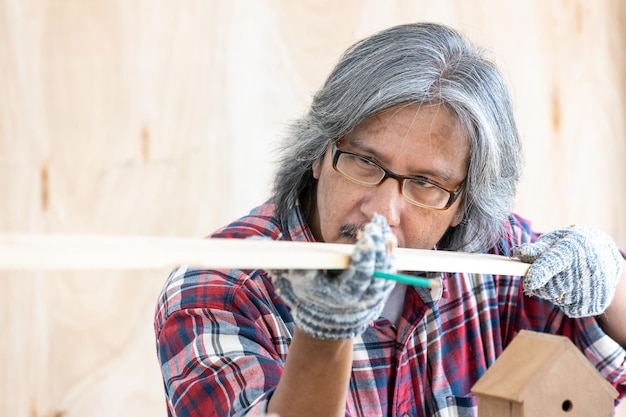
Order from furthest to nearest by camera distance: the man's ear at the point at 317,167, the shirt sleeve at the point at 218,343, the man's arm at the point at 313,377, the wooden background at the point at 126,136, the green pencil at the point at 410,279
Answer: the wooden background at the point at 126,136
the man's ear at the point at 317,167
the shirt sleeve at the point at 218,343
the man's arm at the point at 313,377
the green pencil at the point at 410,279

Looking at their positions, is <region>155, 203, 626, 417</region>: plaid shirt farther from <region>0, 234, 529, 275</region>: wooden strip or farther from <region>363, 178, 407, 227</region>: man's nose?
<region>0, 234, 529, 275</region>: wooden strip

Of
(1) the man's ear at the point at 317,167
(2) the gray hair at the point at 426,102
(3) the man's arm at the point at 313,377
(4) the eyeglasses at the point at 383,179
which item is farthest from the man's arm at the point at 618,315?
(3) the man's arm at the point at 313,377

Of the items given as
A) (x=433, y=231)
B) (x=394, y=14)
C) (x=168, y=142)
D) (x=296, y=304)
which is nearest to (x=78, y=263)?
(x=296, y=304)

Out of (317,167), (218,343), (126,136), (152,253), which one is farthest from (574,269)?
(126,136)

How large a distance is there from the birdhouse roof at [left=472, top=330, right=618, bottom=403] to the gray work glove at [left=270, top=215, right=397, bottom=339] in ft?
0.97

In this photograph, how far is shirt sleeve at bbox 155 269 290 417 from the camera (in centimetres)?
144

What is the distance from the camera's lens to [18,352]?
86.5 inches

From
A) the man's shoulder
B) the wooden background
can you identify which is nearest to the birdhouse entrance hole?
the man's shoulder

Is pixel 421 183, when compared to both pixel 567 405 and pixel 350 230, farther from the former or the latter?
pixel 567 405

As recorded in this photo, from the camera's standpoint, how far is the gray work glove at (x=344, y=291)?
113 cm

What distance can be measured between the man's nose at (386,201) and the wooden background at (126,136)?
90 centimetres

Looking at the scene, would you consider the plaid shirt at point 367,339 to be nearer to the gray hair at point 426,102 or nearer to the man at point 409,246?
the man at point 409,246

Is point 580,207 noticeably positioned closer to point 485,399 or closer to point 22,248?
point 485,399

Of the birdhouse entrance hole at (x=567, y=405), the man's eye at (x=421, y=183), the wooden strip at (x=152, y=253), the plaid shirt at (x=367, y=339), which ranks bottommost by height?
the plaid shirt at (x=367, y=339)
